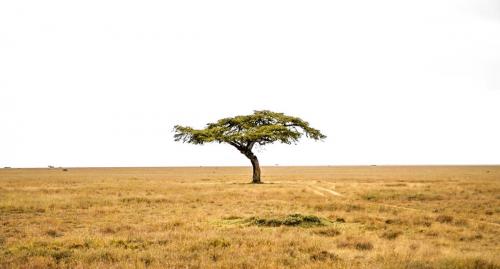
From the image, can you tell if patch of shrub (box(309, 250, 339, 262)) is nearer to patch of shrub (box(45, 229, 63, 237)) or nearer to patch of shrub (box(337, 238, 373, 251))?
patch of shrub (box(337, 238, 373, 251))

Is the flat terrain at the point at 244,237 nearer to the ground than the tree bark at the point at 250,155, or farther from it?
nearer to the ground

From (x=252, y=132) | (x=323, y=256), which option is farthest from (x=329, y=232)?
(x=252, y=132)

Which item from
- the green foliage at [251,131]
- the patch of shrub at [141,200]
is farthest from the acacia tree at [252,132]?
the patch of shrub at [141,200]

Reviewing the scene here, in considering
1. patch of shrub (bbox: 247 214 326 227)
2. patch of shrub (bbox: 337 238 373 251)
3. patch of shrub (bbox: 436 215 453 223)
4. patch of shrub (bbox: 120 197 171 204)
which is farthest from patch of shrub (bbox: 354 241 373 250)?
patch of shrub (bbox: 120 197 171 204)

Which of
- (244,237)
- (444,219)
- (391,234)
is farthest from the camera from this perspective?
(444,219)

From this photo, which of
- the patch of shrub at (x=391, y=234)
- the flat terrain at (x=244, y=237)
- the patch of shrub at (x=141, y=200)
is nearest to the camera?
the flat terrain at (x=244, y=237)

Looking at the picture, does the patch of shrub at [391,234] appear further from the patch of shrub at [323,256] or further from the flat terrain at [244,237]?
the patch of shrub at [323,256]

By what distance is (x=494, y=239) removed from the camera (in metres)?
15.4

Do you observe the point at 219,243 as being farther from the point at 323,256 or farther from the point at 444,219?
the point at 444,219

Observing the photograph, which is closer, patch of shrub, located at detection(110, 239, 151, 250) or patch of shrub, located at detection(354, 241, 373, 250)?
patch of shrub, located at detection(110, 239, 151, 250)

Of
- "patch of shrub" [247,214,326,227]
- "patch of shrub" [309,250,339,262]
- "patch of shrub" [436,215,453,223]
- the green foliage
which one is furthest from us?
the green foliage

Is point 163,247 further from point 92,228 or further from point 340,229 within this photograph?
point 340,229

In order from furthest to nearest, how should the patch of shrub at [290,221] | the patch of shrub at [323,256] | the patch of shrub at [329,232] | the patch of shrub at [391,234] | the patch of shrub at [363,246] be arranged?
1. the patch of shrub at [290,221]
2. the patch of shrub at [329,232]
3. the patch of shrub at [391,234]
4. the patch of shrub at [363,246]
5. the patch of shrub at [323,256]

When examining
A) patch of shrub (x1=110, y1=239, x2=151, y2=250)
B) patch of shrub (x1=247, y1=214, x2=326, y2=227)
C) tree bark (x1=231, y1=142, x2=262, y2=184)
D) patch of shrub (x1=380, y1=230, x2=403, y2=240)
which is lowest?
patch of shrub (x1=380, y1=230, x2=403, y2=240)
